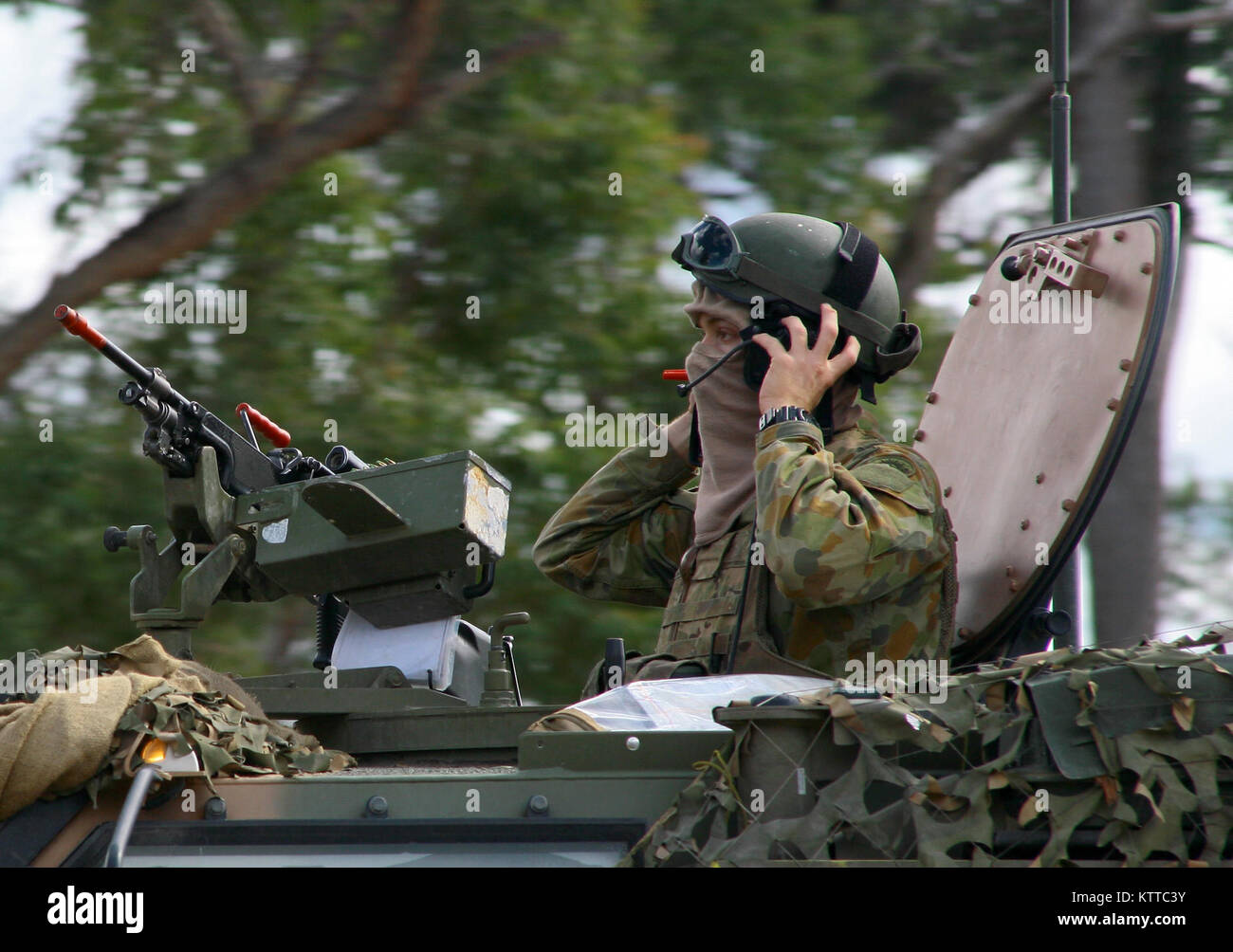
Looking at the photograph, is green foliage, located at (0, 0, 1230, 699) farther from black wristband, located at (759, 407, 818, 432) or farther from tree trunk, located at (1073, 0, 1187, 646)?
black wristband, located at (759, 407, 818, 432)

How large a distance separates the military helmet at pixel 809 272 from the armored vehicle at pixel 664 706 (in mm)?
395

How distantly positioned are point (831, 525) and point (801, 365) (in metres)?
0.43

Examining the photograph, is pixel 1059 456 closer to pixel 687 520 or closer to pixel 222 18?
pixel 687 520

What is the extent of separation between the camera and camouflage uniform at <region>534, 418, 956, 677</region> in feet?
10.7

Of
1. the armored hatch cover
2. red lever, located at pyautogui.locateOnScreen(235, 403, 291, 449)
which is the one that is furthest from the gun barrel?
the armored hatch cover

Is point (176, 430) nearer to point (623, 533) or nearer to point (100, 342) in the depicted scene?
point (100, 342)

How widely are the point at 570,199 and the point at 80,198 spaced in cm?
226

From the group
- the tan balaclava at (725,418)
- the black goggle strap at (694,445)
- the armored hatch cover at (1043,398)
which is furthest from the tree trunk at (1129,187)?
the tan balaclava at (725,418)

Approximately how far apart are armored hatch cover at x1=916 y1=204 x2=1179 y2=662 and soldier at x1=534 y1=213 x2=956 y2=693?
27 cm

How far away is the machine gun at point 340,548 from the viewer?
3.70 meters

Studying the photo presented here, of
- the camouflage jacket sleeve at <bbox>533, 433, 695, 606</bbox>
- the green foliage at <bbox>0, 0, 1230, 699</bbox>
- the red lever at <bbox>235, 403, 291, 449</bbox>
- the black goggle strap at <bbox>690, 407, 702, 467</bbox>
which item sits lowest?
the camouflage jacket sleeve at <bbox>533, 433, 695, 606</bbox>

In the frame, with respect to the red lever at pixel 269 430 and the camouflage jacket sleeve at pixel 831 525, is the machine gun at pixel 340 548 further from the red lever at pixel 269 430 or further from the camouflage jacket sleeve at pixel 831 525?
the camouflage jacket sleeve at pixel 831 525
